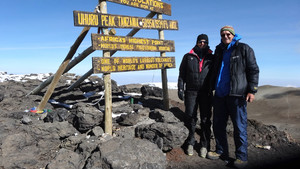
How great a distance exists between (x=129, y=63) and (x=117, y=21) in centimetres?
120

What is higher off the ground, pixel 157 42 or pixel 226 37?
pixel 157 42

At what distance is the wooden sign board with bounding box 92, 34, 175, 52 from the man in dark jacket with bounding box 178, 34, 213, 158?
1.72 m

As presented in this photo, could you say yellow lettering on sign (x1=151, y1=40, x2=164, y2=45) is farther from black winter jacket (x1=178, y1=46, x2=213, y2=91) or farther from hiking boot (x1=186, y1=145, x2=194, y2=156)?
hiking boot (x1=186, y1=145, x2=194, y2=156)

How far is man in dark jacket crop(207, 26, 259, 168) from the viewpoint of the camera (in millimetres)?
Result: 4449

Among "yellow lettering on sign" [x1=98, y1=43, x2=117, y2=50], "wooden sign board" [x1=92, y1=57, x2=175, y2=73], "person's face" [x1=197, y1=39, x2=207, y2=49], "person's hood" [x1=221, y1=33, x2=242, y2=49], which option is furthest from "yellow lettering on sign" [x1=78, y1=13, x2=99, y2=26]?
"person's hood" [x1=221, y1=33, x2=242, y2=49]

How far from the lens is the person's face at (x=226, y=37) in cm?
465

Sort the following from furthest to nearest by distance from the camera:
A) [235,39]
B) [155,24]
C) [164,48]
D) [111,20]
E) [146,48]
→ [164,48]
[155,24]
[146,48]
[111,20]
[235,39]

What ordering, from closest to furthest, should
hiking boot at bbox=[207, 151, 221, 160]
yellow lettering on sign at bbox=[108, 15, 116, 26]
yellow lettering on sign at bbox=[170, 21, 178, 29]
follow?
hiking boot at bbox=[207, 151, 221, 160], yellow lettering on sign at bbox=[108, 15, 116, 26], yellow lettering on sign at bbox=[170, 21, 178, 29]

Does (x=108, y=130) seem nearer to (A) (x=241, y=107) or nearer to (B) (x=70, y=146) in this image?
(B) (x=70, y=146)

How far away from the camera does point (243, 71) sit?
14.7 feet

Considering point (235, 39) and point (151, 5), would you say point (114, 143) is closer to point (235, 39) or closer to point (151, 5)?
point (235, 39)

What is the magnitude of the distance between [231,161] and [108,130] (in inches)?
120

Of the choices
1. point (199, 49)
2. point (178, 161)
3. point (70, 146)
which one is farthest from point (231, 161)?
point (70, 146)

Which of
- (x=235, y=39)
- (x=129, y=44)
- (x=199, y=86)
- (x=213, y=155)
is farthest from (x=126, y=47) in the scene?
(x=213, y=155)
